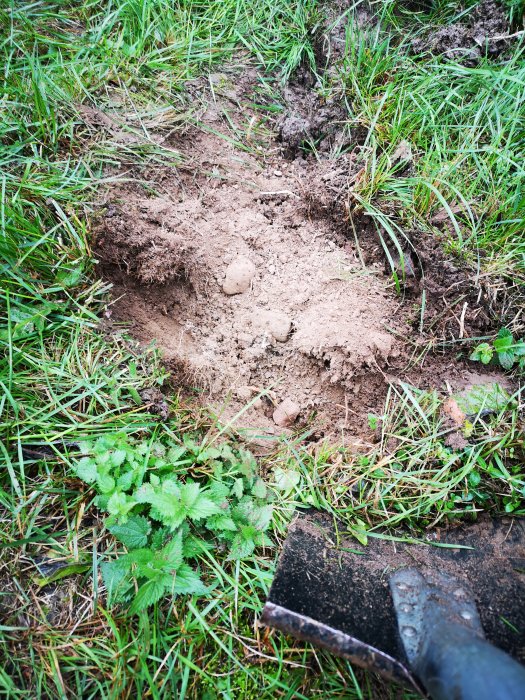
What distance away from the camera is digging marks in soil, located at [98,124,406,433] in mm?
1741

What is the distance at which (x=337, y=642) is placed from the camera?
1.19 meters

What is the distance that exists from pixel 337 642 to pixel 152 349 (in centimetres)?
113

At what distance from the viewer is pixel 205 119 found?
84.4 inches

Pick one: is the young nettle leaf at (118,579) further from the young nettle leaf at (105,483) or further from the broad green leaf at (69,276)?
the broad green leaf at (69,276)

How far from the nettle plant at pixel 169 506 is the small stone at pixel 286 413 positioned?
203 millimetres

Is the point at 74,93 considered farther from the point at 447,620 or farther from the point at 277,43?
the point at 447,620

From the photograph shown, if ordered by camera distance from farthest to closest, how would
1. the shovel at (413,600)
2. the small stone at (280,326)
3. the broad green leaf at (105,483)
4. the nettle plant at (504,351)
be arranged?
1. the small stone at (280,326)
2. the nettle plant at (504,351)
3. the broad green leaf at (105,483)
4. the shovel at (413,600)

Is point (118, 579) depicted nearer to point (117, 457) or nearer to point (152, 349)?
point (117, 457)

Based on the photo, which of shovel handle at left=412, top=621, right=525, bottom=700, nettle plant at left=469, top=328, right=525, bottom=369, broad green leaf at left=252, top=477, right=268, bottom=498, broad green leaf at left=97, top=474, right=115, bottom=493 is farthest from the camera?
nettle plant at left=469, top=328, right=525, bottom=369

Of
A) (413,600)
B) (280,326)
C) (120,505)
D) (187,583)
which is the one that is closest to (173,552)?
(187,583)

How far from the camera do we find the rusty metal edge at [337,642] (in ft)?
3.81

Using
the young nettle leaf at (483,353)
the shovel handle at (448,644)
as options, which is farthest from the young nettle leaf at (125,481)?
the young nettle leaf at (483,353)

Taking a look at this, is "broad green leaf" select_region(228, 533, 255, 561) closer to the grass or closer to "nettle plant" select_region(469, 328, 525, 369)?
the grass

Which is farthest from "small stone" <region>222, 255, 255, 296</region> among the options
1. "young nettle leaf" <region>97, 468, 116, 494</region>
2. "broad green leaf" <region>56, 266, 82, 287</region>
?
"young nettle leaf" <region>97, 468, 116, 494</region>
